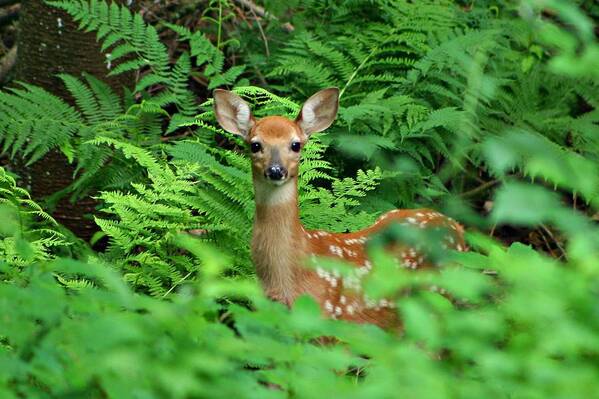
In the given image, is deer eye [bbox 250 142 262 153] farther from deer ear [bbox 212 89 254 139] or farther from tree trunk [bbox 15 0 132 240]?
tree trunk [bbox 15 0 132 240]

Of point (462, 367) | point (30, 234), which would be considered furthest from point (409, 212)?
point (462, 367)

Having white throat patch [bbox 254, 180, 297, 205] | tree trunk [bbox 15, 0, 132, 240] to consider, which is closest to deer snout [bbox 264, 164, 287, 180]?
white throat patch [bbox 254, 180, 297, 205]

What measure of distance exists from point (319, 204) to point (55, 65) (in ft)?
6.03

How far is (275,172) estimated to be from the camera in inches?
159

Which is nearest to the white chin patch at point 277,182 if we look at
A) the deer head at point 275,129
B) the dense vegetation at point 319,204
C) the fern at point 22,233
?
the deer head at point 275,129

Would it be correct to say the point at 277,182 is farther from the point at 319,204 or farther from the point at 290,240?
the point at 319,204

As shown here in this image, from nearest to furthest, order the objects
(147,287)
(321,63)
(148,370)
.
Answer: (148,370), (147,287), (321,63)

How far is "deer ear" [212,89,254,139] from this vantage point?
14.6 ft

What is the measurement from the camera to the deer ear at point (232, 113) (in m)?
4.46

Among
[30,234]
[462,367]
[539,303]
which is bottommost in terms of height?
[30,234]

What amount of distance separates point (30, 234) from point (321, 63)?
1984 mm

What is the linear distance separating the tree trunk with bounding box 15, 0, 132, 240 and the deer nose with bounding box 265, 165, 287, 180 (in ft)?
5.63

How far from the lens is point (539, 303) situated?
1.69m

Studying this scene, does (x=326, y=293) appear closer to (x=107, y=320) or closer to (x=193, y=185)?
(x=193, y=185)
